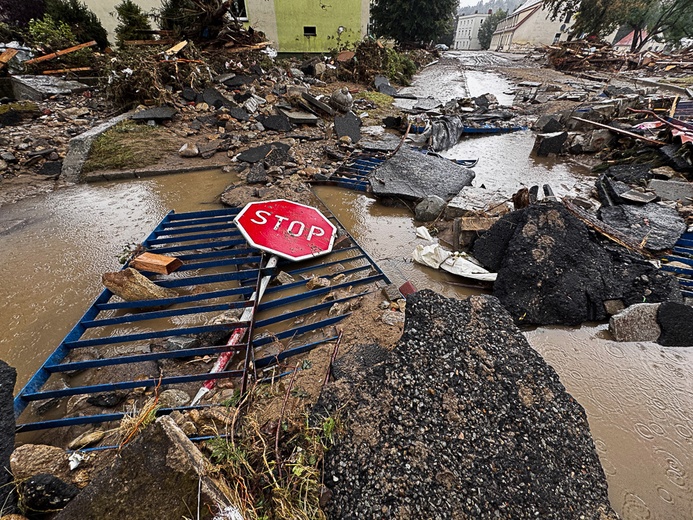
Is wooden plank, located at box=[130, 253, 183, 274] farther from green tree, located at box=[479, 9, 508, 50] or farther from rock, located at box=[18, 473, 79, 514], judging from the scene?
green tree, located at box=[479, 9, 508, 50]

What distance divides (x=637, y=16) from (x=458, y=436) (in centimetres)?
3593

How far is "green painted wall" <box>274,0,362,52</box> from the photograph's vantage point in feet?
39.4

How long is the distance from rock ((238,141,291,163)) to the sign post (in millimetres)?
2272

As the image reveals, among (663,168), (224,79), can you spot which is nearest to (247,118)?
(224,79)

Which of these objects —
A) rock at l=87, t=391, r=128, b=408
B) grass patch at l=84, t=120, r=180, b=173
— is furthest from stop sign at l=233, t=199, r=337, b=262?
grass patch at l=84, t=120, r=180, b=173

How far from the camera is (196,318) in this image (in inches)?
109

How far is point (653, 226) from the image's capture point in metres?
3.64

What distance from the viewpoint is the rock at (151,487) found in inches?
42.8

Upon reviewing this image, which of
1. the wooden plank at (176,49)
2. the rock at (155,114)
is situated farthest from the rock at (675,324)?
the wooden plank at (176,49)

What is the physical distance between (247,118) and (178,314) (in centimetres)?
602

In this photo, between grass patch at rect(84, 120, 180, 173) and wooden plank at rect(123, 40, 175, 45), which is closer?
grass patch at rect(84, 120, 180, 173)

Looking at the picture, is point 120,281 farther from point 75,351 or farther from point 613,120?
point 613,120

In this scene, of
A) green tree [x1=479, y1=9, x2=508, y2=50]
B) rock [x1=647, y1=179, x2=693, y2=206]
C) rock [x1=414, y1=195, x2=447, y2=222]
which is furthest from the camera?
green tree [x1=479, y1=9, x2=508, y2=50]

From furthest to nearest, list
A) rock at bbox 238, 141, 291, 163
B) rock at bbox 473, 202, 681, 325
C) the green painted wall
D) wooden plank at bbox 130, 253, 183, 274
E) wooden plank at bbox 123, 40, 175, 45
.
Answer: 1. the green painted wall
2. wooden plank at bbox 123, 40, 175, 45
3. rock at bbox 238, 141, 291, 163
4. wooden plank at bbox 130, 253, 183, 274
5. rock at bbox 473, 202, 681, 325
